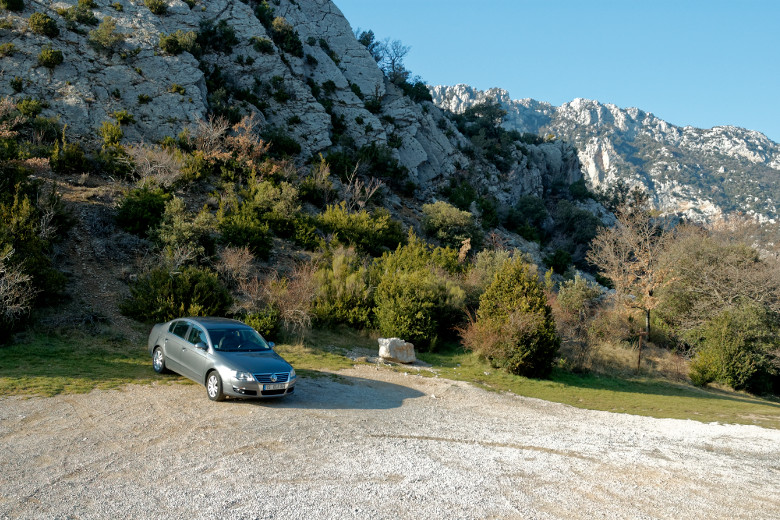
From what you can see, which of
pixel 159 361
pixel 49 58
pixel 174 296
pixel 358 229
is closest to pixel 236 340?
pixel 159 361

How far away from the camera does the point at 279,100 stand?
39.2m

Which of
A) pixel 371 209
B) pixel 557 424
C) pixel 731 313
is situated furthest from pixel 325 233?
pixel 731 313

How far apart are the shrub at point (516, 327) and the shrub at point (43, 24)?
1274 inches

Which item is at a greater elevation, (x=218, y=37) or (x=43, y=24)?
(x=218, y=37)

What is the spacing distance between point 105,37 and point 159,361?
Result: 29.4 meters

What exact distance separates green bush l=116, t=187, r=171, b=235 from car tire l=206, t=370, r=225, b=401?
13086mm

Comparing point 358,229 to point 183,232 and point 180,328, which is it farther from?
point 180,328

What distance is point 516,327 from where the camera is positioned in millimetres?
17031

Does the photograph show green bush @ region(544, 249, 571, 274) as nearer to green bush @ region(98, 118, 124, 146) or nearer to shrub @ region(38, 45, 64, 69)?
green bush @ region(98, 118, 124, 146)

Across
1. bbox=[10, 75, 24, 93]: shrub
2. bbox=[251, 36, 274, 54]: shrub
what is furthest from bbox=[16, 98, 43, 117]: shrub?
bbox=[251, 36, 274, 54]: shrub

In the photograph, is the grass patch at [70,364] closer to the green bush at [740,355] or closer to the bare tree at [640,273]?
the green bush at [740,355]

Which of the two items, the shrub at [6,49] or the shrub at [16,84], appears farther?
the shrub at [6,49]

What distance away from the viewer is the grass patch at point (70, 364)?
10.0 meters

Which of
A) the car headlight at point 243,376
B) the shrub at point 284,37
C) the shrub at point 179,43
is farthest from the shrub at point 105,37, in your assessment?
the car headlight at point 243,376
